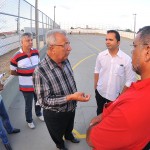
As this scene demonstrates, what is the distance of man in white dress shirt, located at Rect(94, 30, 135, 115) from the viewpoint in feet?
12.3

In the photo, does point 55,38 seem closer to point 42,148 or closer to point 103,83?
point 103,83

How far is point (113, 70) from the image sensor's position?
12.5ft

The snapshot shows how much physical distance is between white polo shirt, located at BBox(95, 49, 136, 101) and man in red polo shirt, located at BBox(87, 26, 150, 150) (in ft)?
7.25

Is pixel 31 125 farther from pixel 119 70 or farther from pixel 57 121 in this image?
pixel 119 70

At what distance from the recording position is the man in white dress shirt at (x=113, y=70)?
3754 mm

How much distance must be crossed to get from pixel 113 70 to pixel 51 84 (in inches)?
49.0

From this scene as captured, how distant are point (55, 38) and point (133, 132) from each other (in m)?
1.92

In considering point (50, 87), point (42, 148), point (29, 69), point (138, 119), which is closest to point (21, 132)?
point (42, 148)

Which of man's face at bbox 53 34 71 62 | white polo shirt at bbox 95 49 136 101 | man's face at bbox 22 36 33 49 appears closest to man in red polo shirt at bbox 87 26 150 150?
man's face at bbox 53 34 71 62

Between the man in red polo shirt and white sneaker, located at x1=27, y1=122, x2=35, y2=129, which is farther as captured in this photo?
white sneaker, located at x1=27, y1=122, x2=35, y2=129

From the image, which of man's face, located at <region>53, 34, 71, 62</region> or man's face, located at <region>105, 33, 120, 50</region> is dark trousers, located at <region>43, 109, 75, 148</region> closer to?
man's face, located at <region>53, 34, 71, 62</region>

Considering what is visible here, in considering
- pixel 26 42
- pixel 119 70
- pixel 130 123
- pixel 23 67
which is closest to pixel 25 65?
pixel 23 67

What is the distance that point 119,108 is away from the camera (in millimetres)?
1374

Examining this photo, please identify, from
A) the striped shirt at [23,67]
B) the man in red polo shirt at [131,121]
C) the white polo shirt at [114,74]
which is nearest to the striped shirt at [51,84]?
the white polo shirt at [114,74]
